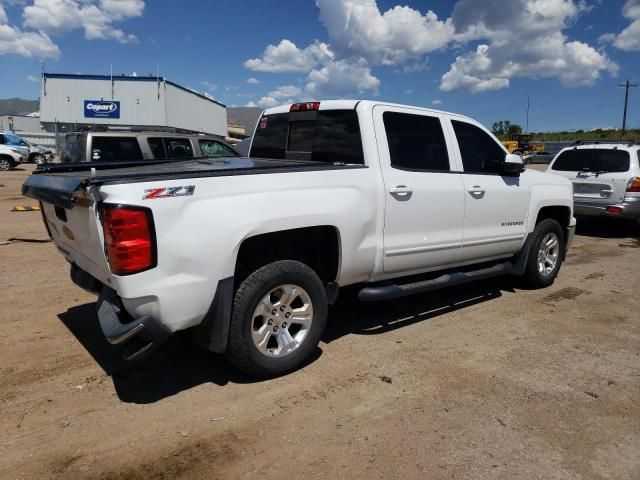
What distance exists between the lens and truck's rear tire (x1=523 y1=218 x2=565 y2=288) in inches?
231

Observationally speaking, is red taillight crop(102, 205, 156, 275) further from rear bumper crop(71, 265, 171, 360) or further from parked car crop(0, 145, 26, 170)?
parked car crop(0, 145, 26, 170)

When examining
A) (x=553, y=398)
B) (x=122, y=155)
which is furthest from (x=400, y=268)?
(x=122, y=155)

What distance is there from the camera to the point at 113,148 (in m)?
9.08

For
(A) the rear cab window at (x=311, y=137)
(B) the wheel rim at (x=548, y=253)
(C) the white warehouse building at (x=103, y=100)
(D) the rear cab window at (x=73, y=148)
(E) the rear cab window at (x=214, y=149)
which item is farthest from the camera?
(C) the white warehouse building at (x=103, y=100)

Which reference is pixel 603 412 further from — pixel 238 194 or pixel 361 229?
pixel 238 194

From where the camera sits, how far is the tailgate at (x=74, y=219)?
10.0 feet

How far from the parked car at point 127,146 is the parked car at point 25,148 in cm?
2021

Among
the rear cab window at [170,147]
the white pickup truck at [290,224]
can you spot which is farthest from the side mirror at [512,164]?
the rear cab window at [170,147]

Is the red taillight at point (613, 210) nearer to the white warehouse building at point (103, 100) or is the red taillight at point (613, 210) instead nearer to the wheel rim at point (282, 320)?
the wheel rim at point (282, 320)

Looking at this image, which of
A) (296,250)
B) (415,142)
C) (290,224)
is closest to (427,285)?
(415,142)

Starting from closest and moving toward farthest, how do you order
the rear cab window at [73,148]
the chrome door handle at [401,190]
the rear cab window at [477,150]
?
1. the chrome door handle at [401,190]
2. the rear cab window at [477,150]
3. the rear cab window at [73,148]

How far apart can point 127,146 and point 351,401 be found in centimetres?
732

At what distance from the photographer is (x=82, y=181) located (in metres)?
3.00

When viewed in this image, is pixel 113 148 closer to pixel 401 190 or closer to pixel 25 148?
pixel 401 190
